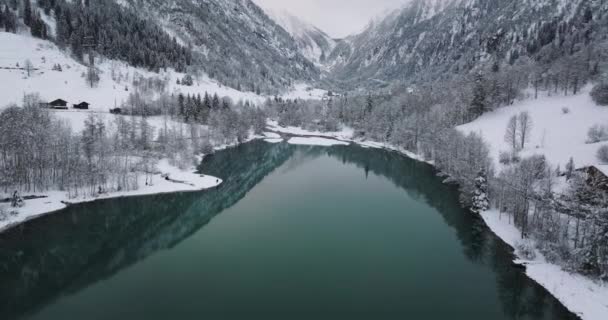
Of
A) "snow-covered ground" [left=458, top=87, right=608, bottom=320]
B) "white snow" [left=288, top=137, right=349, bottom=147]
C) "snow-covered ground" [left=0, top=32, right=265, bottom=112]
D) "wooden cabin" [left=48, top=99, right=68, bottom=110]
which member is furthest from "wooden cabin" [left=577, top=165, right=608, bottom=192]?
"wooden cabin" [left=48, top=99, right=68, bottom=110]

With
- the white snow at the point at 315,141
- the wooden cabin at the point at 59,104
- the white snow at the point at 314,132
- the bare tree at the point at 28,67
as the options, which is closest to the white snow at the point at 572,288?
the white snow at the point at 315,141

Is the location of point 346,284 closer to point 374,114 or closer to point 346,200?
point 346,200

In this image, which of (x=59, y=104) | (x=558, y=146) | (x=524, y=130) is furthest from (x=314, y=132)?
(x=558, y=146)

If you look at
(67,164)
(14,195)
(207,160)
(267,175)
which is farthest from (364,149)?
(14,195)

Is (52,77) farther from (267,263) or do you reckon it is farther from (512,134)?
(512,134)

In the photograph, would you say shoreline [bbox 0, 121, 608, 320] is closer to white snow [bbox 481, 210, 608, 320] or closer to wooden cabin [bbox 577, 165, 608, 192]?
white snow [bbox 481, 210, 608, 320]
